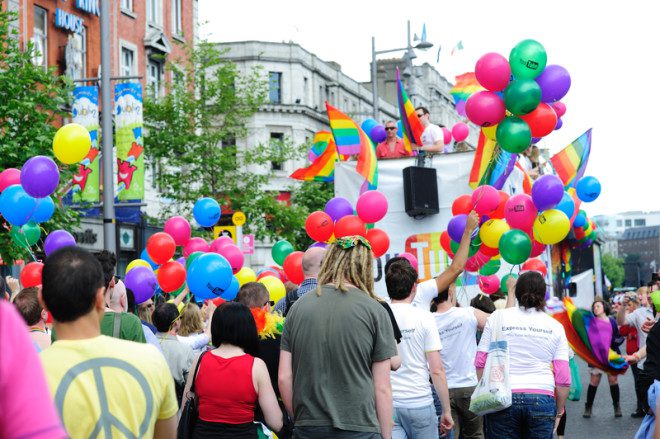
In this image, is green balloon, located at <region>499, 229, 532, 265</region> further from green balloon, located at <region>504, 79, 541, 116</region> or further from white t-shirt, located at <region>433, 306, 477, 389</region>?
white t-shirt, located at <region>433, 306, 477, 389</region>

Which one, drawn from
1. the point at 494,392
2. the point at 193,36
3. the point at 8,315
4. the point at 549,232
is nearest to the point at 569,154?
the point at 549,232

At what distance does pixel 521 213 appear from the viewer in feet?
33.2

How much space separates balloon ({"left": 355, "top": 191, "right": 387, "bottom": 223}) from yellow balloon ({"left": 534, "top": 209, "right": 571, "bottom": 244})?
1845 millimetres

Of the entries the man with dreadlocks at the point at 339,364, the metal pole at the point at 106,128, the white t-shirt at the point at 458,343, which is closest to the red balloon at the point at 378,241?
the white t-shirt at the point at 458,343

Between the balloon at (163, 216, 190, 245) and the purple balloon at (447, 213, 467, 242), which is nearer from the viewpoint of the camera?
the purple balloon at (447, 213, 467, 242)

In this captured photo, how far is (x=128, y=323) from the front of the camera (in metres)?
5.54

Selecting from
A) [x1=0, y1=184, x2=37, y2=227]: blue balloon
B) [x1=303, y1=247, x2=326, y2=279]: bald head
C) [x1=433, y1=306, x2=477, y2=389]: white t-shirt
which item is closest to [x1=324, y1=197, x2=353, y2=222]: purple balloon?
[x1=0, y1=184, x2=37, y2=227]: blue balloon

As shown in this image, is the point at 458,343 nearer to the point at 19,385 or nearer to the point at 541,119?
the point at 541,119

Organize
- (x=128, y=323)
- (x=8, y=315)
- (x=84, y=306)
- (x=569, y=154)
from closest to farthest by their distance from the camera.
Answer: (x=8, y=315)
(x=84, y=306)
(x=128, y=323)
(x=569, y=154)

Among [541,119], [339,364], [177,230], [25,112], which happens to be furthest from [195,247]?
[339,364]

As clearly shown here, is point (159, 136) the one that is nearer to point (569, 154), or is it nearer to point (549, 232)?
point (569, 154)

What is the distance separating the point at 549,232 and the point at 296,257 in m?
2.55

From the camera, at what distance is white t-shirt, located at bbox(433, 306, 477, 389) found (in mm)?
8258

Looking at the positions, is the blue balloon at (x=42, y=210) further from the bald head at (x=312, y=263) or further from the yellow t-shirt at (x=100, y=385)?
the yellow t-shirt at (x=100, y=385)
